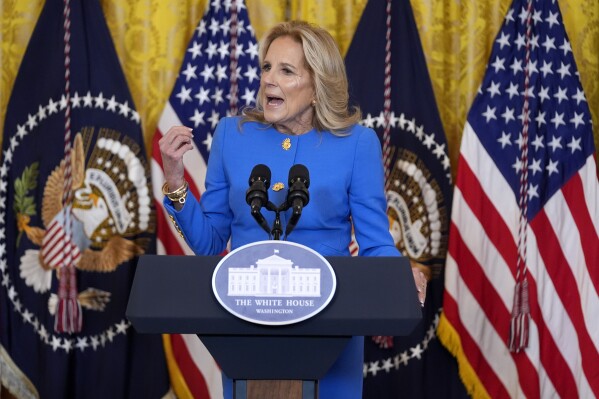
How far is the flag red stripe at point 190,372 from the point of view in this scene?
156 inches

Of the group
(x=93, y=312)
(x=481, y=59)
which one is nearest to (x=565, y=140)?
(x=481, y=59)

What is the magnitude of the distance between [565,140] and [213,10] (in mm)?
1634

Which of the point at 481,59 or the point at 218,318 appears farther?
the point at 481,59

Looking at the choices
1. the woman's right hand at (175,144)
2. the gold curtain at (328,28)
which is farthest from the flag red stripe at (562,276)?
the woman's right hand at (175,144)

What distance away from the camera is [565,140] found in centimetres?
399

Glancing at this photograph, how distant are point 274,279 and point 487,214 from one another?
8.04 ft

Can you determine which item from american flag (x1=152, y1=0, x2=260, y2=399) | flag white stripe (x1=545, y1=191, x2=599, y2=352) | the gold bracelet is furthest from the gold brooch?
flag white stripe (x1=545, y1=191, x2=599, y2=352)

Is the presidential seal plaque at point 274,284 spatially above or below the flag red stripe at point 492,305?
above

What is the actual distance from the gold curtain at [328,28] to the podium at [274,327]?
7.73 ft

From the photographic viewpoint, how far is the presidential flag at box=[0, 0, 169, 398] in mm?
3916

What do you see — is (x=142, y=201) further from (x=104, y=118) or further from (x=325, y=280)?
(x=325, y=280)

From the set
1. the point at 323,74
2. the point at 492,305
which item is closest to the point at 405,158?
the point at 492,305

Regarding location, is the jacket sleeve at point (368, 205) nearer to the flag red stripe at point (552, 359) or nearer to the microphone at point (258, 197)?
the microphone at point (258, 197)

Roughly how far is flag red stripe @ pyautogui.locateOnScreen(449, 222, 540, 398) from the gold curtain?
0.45 metres
